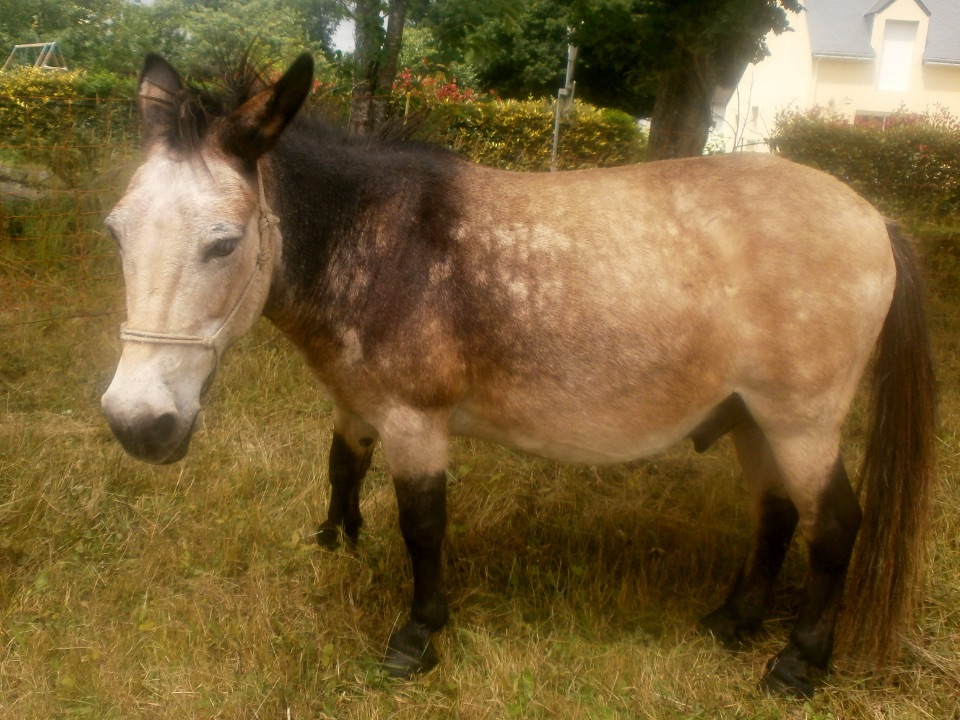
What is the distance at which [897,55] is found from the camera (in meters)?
17.8

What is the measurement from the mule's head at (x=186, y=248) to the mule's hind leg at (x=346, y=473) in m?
0.90

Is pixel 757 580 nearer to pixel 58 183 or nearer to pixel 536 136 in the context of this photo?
pixel 58 183

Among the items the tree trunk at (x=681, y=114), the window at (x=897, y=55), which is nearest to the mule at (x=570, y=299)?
the tree trunk at (x=681, y=114)

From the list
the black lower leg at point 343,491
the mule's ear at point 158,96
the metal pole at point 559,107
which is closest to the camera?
the mule's ear at point 158,96

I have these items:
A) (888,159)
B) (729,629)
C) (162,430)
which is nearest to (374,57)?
(162,430)

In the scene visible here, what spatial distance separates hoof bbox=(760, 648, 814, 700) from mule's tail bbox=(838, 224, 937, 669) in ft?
0.85

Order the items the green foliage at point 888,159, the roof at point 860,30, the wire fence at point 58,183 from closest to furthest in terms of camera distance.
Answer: the wire fence at point 58,183
the green foliage at point 888,159
the roof at point 860,30

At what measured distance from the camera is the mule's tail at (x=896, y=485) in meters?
2.84

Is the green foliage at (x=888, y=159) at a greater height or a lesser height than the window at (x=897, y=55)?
lesser

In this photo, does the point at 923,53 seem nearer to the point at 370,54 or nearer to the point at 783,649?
the point at 370,54

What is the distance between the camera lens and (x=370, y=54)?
4.80m

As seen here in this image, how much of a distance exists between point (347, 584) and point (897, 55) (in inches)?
778

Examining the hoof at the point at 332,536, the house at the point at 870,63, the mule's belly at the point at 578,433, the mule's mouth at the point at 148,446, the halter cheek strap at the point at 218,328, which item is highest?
the house at the point at 870,63

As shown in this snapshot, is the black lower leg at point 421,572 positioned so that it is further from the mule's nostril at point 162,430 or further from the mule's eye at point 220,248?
the mule's eye at point 220,248
